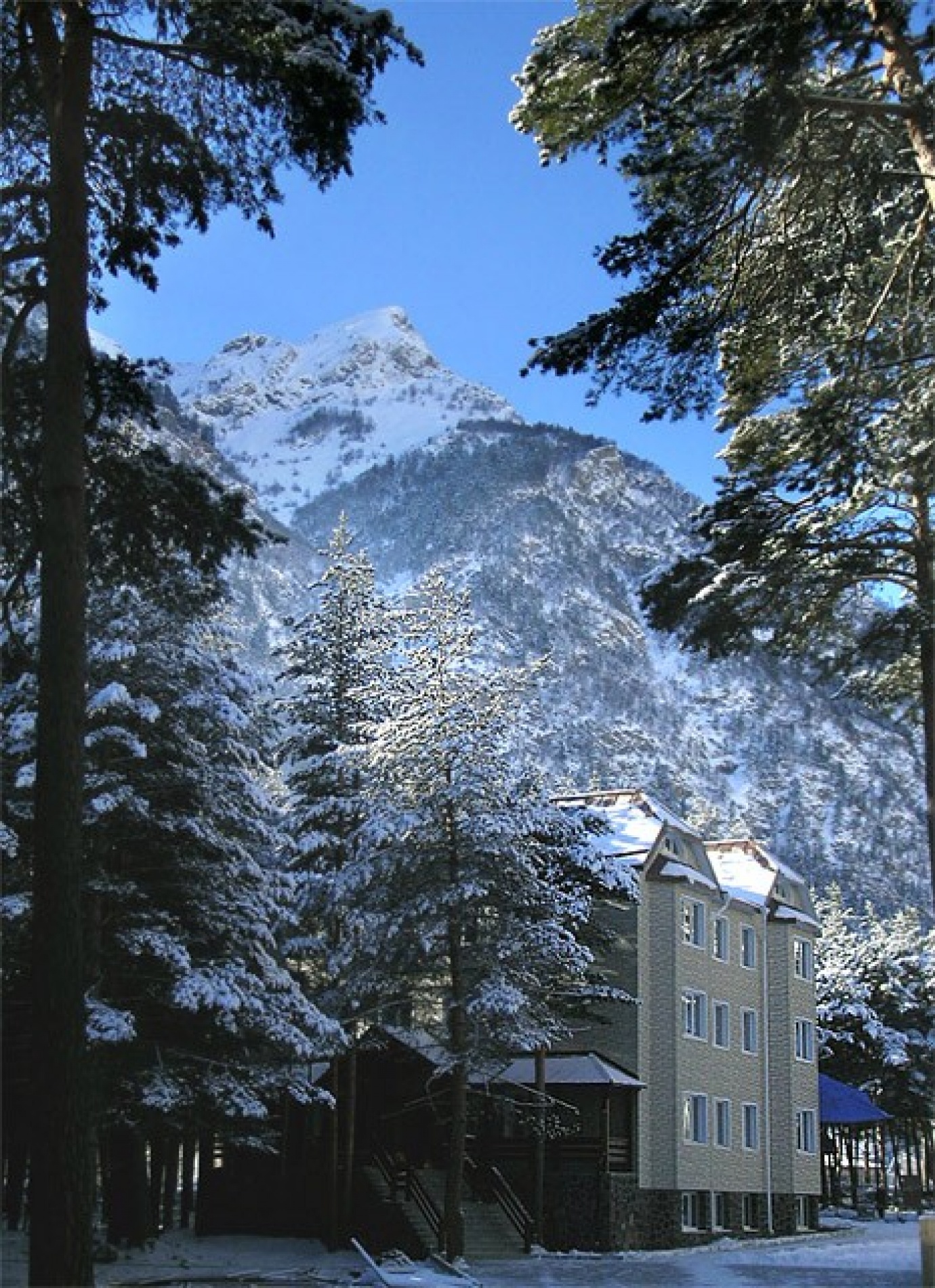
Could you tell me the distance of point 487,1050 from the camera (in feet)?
82.9

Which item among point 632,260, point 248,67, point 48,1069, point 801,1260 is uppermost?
point 248,67

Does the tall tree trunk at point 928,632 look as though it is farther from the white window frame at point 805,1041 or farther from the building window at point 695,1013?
the white window frame at point 805,1041

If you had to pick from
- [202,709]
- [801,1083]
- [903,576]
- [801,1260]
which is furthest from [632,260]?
[801,1083]

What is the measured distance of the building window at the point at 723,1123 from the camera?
125 feet

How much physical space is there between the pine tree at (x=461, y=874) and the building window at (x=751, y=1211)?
50.0 ft

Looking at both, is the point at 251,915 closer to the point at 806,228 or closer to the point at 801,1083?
the point at 806,228

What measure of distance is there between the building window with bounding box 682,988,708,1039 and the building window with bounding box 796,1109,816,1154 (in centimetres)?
671

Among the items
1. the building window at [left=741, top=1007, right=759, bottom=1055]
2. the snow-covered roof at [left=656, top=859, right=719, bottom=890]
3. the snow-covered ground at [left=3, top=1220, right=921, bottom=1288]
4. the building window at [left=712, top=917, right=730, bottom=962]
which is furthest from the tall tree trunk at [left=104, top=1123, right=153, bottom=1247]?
the building window at [left=741, top=1007, right=759, bottom=1055]

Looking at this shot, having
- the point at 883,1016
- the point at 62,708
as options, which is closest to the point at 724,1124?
the point at 883,1016

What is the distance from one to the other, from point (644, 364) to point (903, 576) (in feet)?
13.8

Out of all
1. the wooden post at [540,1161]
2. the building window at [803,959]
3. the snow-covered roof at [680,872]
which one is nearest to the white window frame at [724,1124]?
the snow-covered roof at [680,872]

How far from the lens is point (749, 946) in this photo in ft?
135

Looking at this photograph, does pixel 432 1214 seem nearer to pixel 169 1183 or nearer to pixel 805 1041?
pixel 169 1183

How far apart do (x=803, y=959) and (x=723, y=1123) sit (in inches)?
289
